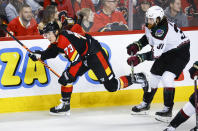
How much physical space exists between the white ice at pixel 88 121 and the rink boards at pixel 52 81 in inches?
5.3

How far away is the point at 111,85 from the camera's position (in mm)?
5023

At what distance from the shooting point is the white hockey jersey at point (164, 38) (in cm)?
467

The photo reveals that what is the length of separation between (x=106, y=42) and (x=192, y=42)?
107cm

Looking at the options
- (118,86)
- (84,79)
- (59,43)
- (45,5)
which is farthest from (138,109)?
(45,5)

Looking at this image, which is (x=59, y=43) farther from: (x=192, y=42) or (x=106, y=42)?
(x=192, y=42)

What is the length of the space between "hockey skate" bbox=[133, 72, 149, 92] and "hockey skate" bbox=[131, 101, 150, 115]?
0.19 metres

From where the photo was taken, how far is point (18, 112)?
5.25 meters

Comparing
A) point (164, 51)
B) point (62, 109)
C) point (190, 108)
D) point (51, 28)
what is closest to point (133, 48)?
point (164, 51)

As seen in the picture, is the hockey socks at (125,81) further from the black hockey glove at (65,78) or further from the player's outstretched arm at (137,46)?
the black hockey glove at (65,78)

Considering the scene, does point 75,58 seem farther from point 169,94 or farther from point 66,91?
point 169,94

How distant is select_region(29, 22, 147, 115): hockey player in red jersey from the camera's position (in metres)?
4.86

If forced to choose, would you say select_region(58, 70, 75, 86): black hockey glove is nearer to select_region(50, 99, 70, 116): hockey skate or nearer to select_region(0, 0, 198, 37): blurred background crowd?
select_region(50, 99, 70, 116): hockey skate

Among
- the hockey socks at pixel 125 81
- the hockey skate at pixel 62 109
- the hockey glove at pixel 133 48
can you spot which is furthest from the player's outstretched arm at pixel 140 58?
the hockey skate at pixel 62 109

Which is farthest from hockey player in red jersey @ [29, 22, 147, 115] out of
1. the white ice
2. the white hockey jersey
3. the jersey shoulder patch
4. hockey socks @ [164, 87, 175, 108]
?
→ the jersey shoulder patch
